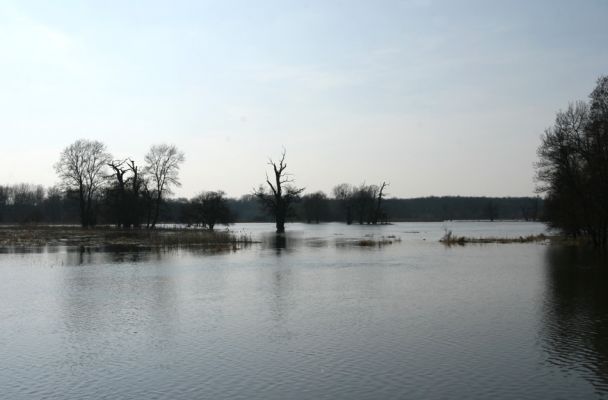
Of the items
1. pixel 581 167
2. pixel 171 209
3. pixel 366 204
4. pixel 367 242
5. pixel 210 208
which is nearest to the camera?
pixel 581 167

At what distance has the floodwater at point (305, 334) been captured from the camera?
10.5 metres

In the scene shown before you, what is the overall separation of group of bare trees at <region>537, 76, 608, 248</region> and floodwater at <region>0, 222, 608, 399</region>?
12856 millimetres

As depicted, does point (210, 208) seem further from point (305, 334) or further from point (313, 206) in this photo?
point (313, 206)

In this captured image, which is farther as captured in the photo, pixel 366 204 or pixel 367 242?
pixel 366 204

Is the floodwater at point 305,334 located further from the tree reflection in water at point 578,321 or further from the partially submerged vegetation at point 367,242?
the partially submerged vegetation at point 367,242

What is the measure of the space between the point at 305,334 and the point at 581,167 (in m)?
37.2

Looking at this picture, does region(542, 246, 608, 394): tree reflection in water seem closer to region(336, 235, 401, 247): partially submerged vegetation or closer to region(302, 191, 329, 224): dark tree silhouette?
region(336, 235, 401, 247): partially submerged vegetation

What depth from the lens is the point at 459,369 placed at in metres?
11.4

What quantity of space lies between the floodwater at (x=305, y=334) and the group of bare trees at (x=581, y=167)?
12856mm

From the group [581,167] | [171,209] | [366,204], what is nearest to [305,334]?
[581,167]

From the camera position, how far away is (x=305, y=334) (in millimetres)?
14625

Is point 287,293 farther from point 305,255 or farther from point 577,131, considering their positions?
point 577,131

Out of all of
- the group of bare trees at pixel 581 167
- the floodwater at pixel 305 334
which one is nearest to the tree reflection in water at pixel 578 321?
the floodwater at pixel 305 334

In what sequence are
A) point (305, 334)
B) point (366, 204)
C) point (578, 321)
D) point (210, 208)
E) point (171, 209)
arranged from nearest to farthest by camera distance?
point (305, 334)
point (578, 321)
point (210, 208)
point (171, 209)
point (366, 204)
